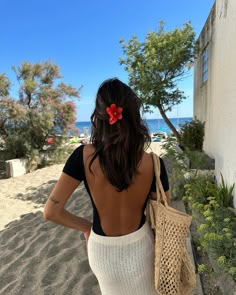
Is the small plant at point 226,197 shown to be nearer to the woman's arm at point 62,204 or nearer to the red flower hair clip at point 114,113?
the woman's arm at point 62,204

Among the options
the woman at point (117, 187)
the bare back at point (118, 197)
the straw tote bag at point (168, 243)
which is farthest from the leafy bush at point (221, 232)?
the bare back at point (118, 197)

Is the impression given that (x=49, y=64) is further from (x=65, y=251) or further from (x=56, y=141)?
(x=65, y=251)

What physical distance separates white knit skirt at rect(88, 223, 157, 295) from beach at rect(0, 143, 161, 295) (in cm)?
141

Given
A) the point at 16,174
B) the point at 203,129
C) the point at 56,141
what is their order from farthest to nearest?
the point at 56,141 → the point at 16,174 → the point at 203,129

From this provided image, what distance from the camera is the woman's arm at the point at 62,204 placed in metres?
1.36

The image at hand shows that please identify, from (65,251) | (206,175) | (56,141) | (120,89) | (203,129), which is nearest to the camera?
(120,89)

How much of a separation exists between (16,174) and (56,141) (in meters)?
2.54

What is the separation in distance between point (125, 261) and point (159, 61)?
7520 millimetres

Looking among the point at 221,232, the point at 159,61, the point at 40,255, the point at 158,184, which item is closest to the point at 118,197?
the point at 158,184

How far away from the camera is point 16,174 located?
1012 centimetres

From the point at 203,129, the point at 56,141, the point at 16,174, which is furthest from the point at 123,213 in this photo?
the point at 56,141

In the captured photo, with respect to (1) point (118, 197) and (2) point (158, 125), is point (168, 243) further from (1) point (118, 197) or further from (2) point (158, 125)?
(2) point (158, 125)

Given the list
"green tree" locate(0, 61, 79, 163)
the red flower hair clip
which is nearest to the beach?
the red flower hair clip

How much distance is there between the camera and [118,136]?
1280mm
